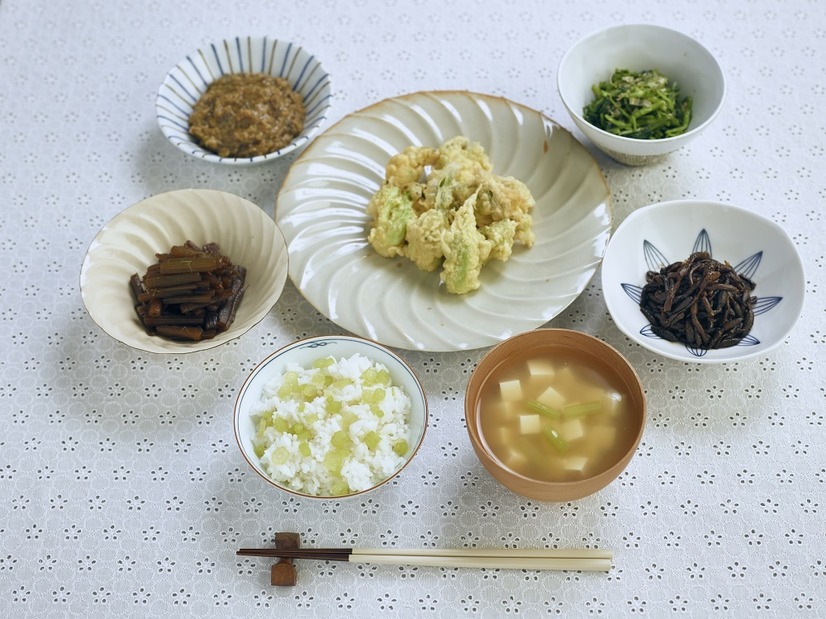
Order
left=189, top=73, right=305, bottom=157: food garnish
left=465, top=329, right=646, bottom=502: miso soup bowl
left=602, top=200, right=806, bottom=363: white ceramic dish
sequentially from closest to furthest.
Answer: left=465, top=329, right=646, bottom=502: miso soup bowl < left=602, top=200, right=806, bottom=363: white ceramic dish < left=189, top=73, right=305, bottom=157: food garnish

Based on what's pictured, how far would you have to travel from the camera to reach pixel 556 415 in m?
2.06

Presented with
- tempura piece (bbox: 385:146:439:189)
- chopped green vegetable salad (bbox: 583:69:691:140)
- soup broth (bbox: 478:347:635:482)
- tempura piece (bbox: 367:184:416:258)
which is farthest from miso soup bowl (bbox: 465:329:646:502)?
chopped green vegetable salad (bbox: 583:69:691:140)

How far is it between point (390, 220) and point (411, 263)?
17 centimetres

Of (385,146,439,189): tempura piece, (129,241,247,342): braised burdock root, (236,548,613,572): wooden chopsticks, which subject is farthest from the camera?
(385,146,439,189): tempura piece

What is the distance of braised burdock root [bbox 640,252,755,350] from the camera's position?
224cm

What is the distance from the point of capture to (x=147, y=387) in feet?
7.91

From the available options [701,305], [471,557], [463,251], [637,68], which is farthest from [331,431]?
Answer: [637,68]

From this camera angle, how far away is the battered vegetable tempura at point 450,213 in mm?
2434

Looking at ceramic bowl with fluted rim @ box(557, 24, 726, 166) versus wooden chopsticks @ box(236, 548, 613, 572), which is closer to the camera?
wooden chopsticks @ box(236, 548, 613, 572)

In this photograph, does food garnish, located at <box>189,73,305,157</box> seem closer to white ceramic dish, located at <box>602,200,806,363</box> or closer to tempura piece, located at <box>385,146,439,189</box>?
tempura piece, located at <box>385,146,439,189</box>

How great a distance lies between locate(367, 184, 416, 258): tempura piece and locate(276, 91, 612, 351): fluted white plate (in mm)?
60

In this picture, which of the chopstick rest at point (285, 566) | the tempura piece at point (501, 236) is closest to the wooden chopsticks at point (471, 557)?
the chopstick rest at point (285, 566)

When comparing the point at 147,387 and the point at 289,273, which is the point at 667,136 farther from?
the point at 147,387

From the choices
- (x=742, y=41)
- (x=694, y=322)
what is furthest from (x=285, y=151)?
(x=742, y=41)
